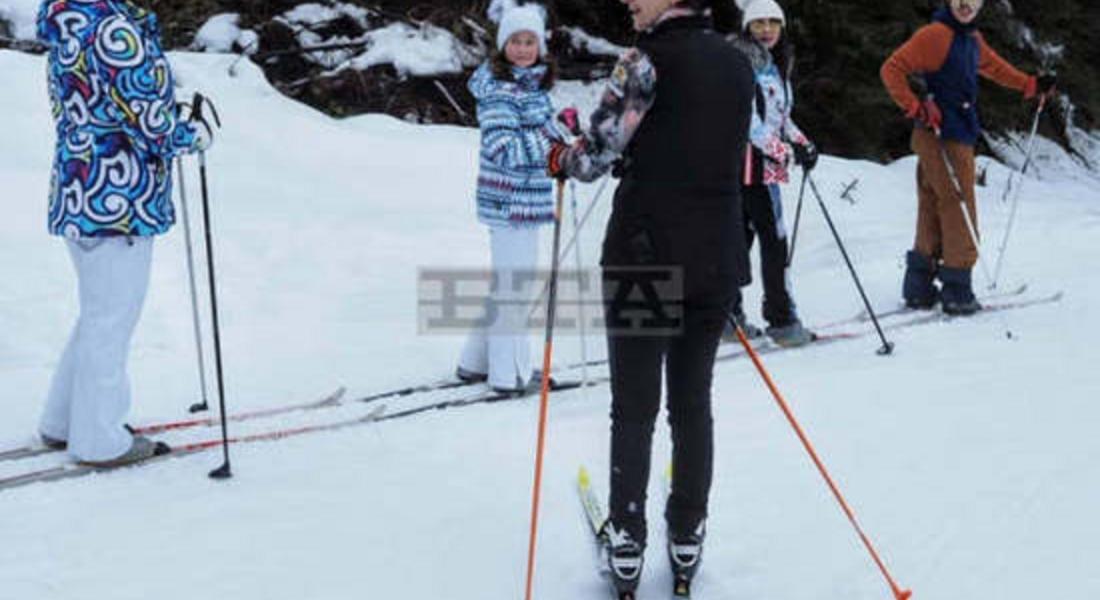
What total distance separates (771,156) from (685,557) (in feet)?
10.3

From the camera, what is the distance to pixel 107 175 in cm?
376

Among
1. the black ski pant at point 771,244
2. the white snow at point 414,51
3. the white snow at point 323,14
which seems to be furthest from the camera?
the white snow at point 323,14

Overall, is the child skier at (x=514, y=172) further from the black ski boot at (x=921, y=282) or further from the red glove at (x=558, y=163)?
the black ski boot at (x=921, y=282)

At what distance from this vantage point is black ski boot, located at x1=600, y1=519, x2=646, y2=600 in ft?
9.64

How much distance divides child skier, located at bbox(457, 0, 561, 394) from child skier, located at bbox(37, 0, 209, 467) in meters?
1.24

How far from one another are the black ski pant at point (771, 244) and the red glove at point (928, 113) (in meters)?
1.19

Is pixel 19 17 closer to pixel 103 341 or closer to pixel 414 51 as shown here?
pixel 414 51

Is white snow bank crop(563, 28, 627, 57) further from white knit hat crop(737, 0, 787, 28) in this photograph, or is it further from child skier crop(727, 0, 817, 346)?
white knit hat crop(737, 0, 787, 28)

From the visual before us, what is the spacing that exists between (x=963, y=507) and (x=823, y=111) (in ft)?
30.8

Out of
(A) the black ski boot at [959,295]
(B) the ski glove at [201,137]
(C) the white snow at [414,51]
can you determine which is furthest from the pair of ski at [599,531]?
(C) the white snow at [414,51]

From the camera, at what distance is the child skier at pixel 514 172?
14.9 feet

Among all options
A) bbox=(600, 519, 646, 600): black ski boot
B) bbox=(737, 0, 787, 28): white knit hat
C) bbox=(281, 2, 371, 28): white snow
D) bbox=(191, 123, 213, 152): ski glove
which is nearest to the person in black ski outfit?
bbox=(600, 519, 646, 600): black ski boot

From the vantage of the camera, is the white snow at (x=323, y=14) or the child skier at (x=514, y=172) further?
the white snow at (x=323, y=14)

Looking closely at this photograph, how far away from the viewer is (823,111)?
40.7ft
